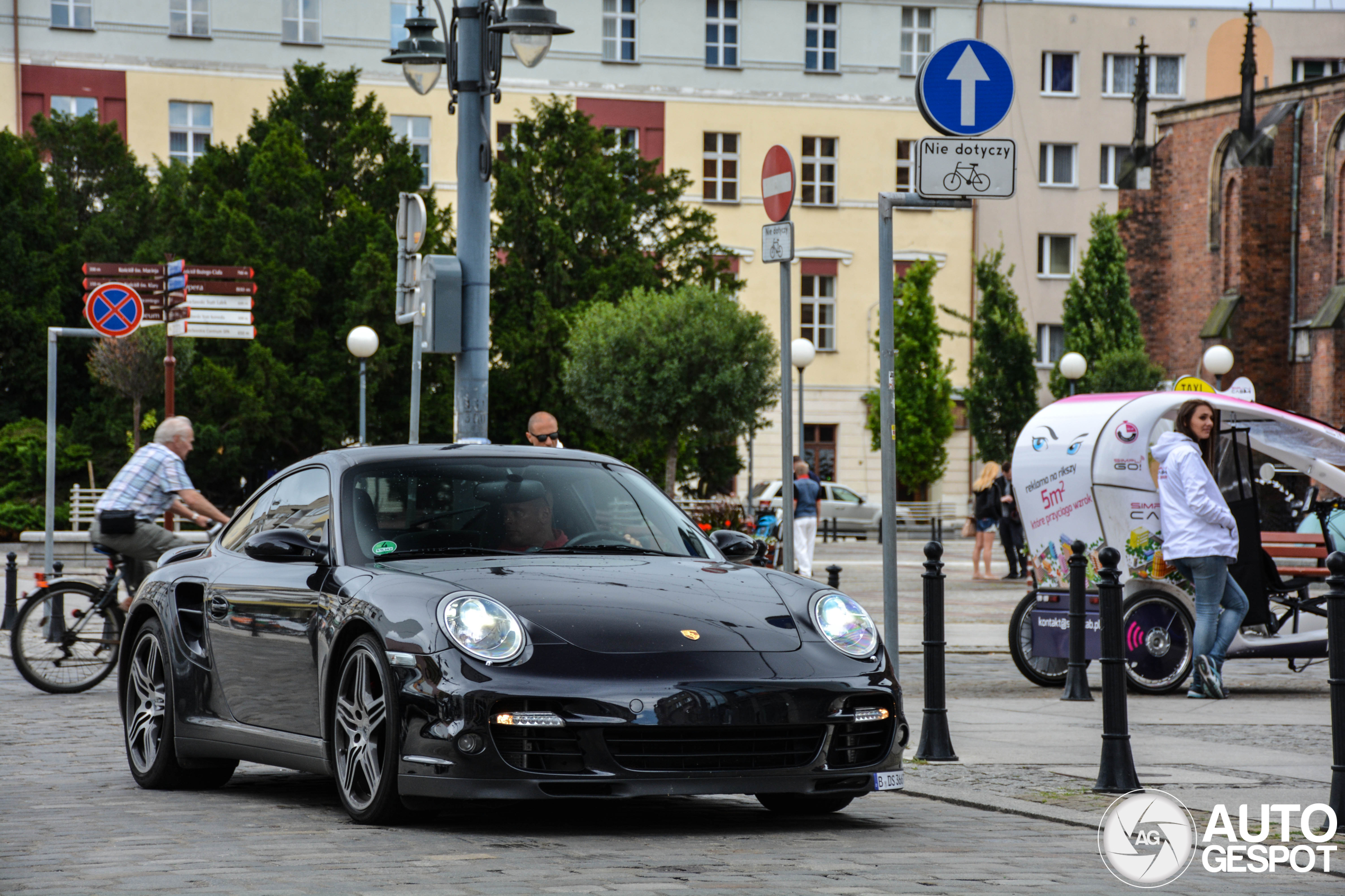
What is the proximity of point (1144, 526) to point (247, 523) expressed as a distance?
6873 mm

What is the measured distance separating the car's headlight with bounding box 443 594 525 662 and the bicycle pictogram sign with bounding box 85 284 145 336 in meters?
13.7

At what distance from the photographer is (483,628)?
6289 mm

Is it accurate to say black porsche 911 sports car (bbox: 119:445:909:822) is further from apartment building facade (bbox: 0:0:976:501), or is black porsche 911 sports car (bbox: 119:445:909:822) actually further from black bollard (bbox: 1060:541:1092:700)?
apartment building facade (bbox: 0:0:976:501)

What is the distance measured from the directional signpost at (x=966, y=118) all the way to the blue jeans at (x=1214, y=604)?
3.74 meters

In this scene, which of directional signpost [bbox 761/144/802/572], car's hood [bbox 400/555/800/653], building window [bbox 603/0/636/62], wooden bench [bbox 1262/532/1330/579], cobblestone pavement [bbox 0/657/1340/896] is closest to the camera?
cobblestone pavement [bbox 0/657/1340/896]

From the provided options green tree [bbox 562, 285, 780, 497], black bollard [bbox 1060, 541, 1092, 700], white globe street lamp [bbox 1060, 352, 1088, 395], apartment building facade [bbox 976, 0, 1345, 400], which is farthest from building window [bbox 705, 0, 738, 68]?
black bollard [bbox 1060, 541, 1092, 700]

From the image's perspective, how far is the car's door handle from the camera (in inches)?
302

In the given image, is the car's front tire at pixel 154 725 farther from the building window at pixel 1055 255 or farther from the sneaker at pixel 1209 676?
the building window at pixel 1055 255

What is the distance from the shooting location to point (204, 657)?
780 cm

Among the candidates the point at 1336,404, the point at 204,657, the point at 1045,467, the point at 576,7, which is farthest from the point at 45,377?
the point at 204,657

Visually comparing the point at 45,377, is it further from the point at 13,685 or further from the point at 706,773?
the point at 706,773

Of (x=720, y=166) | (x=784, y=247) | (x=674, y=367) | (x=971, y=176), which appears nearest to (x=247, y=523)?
A: (x=784, y=247)

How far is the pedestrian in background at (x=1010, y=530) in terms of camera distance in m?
28.0

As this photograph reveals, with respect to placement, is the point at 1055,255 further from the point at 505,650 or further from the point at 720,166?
the point at 505,650
